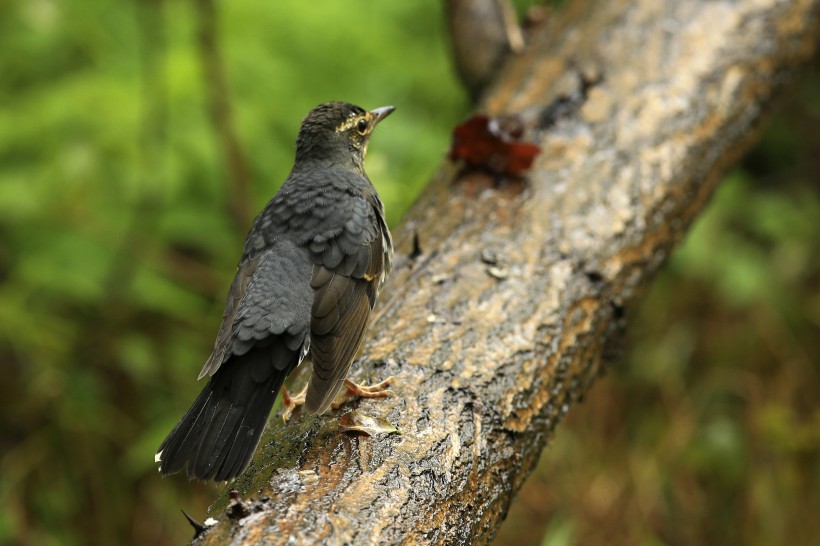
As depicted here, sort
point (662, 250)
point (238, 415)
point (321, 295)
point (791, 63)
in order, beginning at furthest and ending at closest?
point (791, 63), point (662, 250), point (321, 295), point (238, 415)

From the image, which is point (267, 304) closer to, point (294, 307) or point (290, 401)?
point (294, 307)

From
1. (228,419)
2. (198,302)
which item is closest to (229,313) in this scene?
(228,419)

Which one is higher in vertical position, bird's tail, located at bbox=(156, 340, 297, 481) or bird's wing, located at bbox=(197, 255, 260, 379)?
bird's wing, located at bbox=(197, 255, 260, 379)

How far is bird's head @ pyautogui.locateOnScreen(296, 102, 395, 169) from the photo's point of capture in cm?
367

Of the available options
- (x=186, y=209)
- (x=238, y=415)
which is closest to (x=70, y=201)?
(x=186, y=209)

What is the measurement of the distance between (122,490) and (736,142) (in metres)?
4.40

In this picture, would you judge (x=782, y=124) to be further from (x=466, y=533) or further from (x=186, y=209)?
(x=466, y=533)

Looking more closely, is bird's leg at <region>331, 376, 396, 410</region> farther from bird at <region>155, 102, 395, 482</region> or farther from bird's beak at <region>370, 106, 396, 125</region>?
bird's beak at <region>370, 106, 396, 125</region>

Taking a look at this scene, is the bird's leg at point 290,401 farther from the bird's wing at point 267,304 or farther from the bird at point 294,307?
the bird's wing at point 267,304

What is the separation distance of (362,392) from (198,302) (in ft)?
11.0

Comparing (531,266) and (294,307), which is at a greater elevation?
(294,307)

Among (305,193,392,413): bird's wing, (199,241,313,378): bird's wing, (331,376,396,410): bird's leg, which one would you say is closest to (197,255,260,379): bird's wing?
(199,241,313,378): bird's wing

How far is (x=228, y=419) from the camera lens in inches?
98.3

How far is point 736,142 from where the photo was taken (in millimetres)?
4344
